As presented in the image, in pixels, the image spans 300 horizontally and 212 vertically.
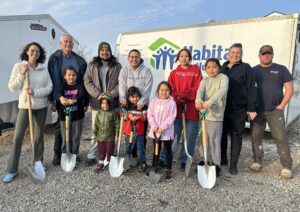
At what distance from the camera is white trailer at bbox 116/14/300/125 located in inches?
224

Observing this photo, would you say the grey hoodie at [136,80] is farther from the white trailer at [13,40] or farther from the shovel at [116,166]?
the white trailer at [13,40]

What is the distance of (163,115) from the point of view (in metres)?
4.18

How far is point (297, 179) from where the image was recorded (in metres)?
4.39

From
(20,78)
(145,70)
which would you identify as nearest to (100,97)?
(145,70)

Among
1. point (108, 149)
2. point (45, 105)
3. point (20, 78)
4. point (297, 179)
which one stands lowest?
point (297, 179)

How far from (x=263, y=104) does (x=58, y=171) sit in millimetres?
3566

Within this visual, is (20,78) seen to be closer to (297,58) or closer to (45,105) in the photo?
(45,105)

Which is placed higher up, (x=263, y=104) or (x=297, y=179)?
(x=263, y=104)

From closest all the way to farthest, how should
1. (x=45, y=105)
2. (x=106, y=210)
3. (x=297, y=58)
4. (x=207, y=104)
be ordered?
1. (x=106, y=210)
2. (x=207, y=104)
3. (x=45, y=105)
4. (x=297, y=58)

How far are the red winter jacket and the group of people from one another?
0.02 meters

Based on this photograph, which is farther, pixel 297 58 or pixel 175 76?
pixel 297 58

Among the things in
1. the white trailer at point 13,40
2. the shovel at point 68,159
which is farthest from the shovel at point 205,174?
the white trailer at point 13,40

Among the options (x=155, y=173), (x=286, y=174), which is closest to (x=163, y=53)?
(x=155, y=173)

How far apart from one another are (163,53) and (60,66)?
11.3 ft
